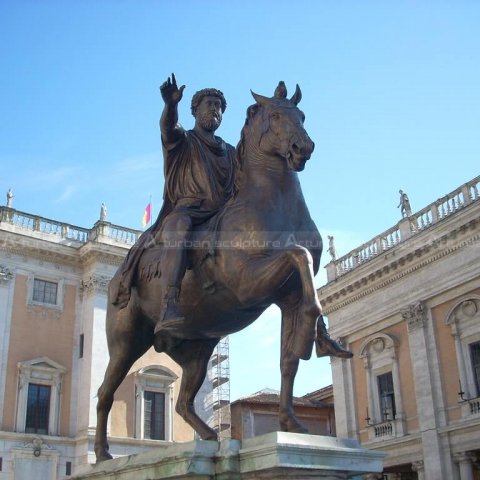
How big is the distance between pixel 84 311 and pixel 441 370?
14201 mm

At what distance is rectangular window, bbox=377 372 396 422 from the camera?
2586 centimetres

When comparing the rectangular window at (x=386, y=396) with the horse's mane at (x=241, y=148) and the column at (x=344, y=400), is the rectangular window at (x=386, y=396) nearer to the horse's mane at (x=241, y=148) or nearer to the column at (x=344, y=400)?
the column at (x=344, y=400)

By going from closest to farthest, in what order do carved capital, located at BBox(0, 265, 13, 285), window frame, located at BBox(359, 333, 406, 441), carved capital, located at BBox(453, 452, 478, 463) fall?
1. carved capital, located at BBox(453, 452, 478, 463)
2. window frame, located at BBox(359, 333, 406, 441)
3. carved capital, located at BBox(0, 265, 13, 285)

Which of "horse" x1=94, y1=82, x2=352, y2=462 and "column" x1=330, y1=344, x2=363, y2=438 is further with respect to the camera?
"column" x1=330, y1=344, x2=363, y2=438

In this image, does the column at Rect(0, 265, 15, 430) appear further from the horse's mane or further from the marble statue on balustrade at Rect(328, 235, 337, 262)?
the horse's mane

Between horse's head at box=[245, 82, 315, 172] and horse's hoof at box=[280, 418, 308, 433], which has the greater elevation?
horse's head at box=[245, 82, 315, 172]

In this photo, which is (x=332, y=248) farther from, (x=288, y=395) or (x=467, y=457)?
(x=288, y=395)

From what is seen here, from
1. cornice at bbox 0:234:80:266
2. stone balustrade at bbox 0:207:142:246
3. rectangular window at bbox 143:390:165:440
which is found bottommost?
rectangular window at bbox 143:390:165:440

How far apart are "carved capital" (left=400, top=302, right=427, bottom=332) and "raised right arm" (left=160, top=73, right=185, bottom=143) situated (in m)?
20.8

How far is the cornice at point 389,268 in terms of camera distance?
23250 mm

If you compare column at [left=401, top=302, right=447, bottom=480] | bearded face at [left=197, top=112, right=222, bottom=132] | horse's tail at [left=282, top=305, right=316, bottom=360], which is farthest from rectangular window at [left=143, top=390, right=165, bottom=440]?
horse's tail at [left=282, top=305, right=316, bottom=360]

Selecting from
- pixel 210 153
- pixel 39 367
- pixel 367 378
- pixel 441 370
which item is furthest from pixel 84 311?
pixel 210 153

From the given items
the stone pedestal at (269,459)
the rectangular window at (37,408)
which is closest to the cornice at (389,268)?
the rectangular window at (37,408)

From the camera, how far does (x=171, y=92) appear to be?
16.9 ft
